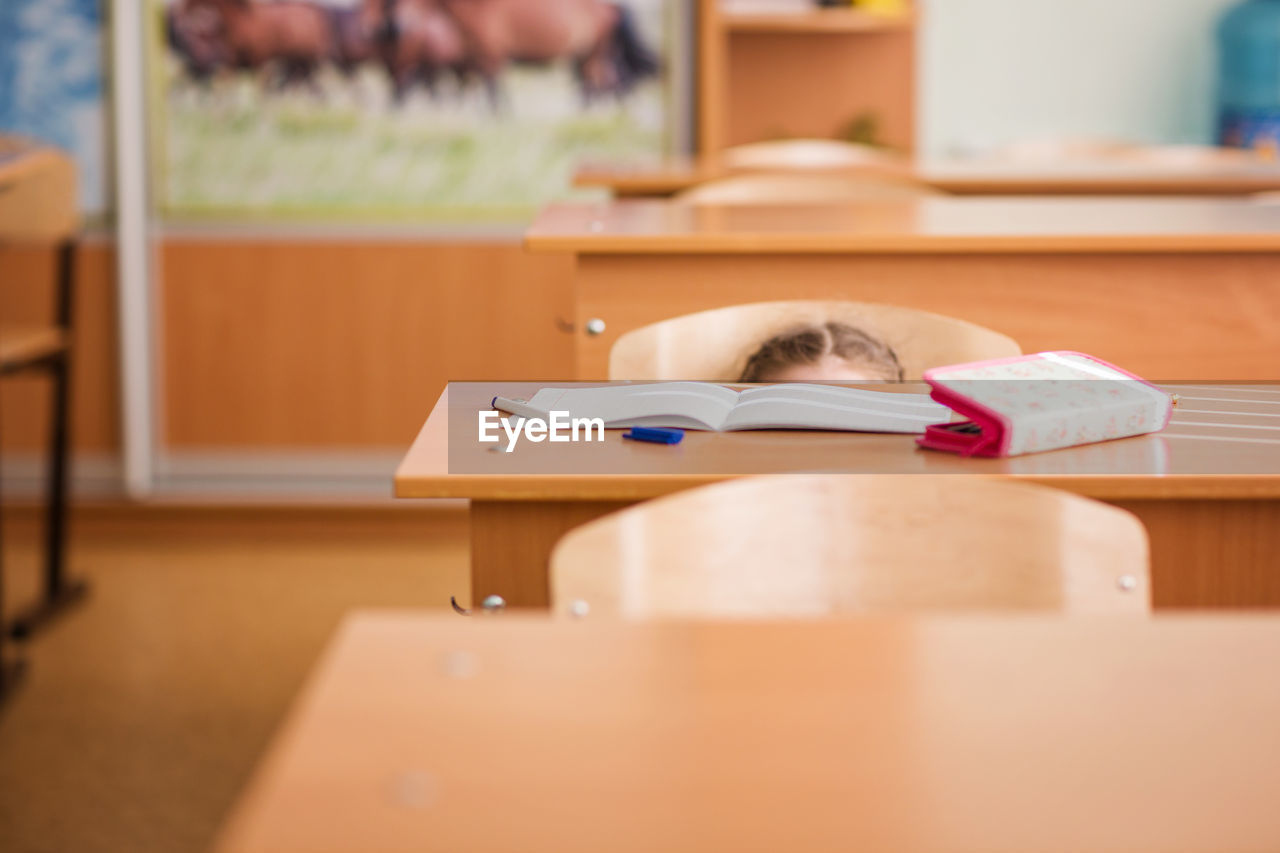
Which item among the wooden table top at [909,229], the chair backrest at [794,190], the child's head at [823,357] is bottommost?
the child's head at [823,357]

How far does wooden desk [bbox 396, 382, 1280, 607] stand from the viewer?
1.16 metres

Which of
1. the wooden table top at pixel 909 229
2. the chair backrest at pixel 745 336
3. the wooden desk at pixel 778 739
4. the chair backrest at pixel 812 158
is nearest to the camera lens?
the wooden desk at pixel 778 739

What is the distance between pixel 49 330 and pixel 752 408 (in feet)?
7.09

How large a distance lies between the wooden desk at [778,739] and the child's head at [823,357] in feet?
2.79

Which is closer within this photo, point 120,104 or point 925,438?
point 925,438

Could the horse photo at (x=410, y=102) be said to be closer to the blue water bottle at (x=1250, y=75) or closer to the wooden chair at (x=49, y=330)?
the wooden chair at (x=49, y=330)

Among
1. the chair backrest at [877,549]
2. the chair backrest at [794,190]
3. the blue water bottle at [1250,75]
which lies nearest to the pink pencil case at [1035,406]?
the chair backrest at [877,549]

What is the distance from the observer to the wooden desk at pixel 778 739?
569 mm

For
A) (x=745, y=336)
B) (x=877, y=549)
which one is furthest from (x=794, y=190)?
(x=877, y=549)

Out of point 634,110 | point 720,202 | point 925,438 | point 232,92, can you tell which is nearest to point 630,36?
point 634,110

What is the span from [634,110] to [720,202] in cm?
120

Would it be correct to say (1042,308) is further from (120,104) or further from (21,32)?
(21,32)

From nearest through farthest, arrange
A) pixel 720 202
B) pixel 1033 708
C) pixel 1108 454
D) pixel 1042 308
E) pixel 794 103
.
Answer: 1. pixel 1033 708
2. pixel 1108 454
3. pixel 1042 308
4. pixel 720 202
5. pixel 794 103

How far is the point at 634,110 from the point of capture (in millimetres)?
3686
